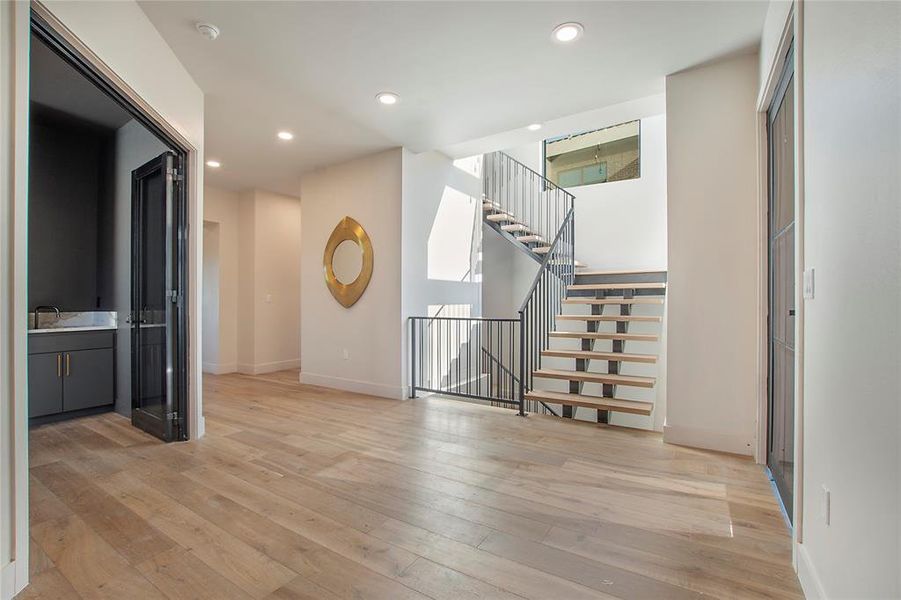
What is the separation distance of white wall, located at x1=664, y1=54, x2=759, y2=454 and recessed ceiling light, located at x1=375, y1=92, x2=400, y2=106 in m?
2.08

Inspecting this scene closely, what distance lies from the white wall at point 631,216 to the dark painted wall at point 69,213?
232 inches

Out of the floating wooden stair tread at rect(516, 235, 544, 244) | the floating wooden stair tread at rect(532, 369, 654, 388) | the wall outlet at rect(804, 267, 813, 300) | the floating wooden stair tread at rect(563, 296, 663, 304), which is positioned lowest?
the floating wooden stair tread at rect(532, 369, 654, 388)

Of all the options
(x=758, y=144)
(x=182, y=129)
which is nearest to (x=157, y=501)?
(x=182, y=129)

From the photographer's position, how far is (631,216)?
596 centimetres

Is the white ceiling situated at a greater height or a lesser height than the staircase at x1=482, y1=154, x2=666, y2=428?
greater

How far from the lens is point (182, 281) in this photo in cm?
307

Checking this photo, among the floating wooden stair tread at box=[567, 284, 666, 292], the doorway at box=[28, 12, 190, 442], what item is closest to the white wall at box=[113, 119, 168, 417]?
the doorway at box=[28, 12, 190, 442]

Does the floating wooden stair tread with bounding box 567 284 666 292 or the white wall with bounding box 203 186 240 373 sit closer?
the floating wooden stair tread with bounding box 567 284 666 292

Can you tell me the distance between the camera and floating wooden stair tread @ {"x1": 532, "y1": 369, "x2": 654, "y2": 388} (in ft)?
11.5

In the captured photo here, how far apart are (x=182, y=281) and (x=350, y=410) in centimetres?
186

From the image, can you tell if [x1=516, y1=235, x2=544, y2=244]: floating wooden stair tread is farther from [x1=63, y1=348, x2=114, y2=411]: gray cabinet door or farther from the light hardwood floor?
[x1=63, y1=348, x2=114, y2=411]: gray cabinet door

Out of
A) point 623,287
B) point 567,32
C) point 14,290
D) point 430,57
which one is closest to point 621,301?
point 623,287

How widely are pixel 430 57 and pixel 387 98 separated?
71cm

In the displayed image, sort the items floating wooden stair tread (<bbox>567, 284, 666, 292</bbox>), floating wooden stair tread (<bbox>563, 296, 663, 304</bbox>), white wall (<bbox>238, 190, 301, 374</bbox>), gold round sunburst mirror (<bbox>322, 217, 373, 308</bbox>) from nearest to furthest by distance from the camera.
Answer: floating wooden stair tread (<bbox>563, 296, 663, 304</bbox>), floating wooden stair tread (<bbox>567, 284, 666, 292</bbox>), gold round sunburst mirror (<bbox>322, 217, 373, 308</bbox>), white wall (<bbox>238, 190, 301, 374</bbox>)
